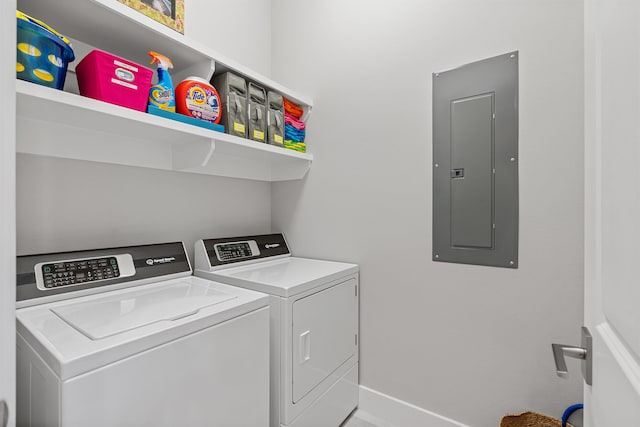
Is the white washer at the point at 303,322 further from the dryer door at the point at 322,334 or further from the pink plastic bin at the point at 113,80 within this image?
the pink plastic bin at the point at 113,80

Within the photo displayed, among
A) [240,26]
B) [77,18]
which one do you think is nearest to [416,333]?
[77,18]

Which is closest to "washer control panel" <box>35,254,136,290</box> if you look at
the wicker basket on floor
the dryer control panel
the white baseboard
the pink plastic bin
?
the dryer control panel

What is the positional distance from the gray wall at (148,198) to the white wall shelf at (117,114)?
0.21ft

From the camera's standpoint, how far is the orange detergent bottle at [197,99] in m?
1.40

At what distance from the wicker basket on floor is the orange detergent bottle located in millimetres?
1976

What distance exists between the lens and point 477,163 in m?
1.51

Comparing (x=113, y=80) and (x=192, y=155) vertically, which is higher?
(x=113, y=80)

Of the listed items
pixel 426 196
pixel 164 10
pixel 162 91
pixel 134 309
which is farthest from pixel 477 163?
pixel 164 10

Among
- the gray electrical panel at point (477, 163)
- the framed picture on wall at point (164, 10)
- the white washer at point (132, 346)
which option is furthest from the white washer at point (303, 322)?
the framed picture on wall at point (164, 10)

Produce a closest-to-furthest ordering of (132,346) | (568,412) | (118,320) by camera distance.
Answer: (132,346) → (118,320) → (568,412)

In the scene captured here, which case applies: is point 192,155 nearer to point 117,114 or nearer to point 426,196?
point 117,114

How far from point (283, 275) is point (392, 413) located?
106 cm

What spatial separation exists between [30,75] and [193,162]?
67cm

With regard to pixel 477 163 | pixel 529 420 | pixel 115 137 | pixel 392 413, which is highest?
pixel 115 137
